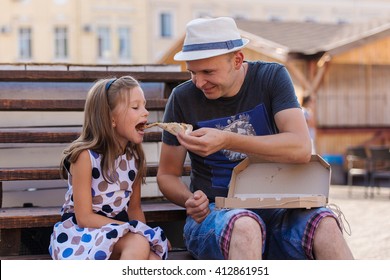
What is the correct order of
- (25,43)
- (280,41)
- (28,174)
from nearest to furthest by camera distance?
(28,174) < (280,41) < (25,43)

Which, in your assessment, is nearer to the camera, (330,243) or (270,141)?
(330,243)

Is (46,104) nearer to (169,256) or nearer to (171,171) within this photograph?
(171,171)

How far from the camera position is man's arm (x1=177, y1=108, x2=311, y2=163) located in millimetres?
3463

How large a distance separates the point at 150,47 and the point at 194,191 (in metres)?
40.2

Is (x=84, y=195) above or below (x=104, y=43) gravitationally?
above

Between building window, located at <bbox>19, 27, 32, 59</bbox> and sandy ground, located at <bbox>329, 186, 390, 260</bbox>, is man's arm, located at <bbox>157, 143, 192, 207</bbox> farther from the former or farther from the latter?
building window, located at <bbox>19, 27, 32, 59</bbox>

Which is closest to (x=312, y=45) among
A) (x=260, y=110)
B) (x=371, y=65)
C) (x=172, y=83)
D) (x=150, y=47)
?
(x=371, y=65)

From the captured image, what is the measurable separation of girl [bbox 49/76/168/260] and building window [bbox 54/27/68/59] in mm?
39295

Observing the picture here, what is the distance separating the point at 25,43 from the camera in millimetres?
42438

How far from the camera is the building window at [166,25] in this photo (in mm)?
44156

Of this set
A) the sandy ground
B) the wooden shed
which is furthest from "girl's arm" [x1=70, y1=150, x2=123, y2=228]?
the wooden shed


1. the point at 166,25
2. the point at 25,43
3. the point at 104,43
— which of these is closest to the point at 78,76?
the point at 25,43

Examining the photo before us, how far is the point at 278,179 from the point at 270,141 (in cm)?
25
